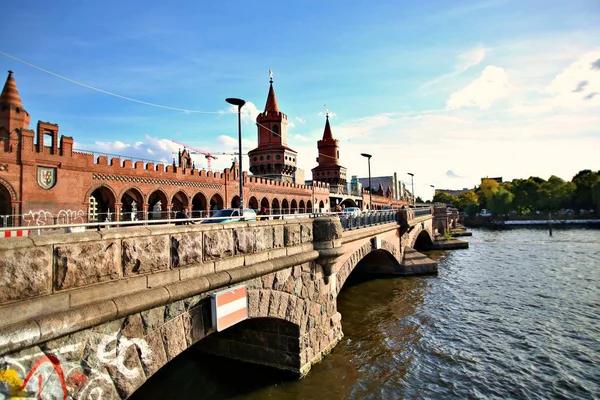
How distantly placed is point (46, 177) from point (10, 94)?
10.2m

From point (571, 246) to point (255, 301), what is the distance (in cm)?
4612

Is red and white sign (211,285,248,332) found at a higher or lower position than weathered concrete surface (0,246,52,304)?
lower

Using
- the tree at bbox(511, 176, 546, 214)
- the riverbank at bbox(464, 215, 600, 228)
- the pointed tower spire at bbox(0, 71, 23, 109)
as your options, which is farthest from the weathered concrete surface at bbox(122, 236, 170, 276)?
the tree at bbox(511, 176, 546, 214)

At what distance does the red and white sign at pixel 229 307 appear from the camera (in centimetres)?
581

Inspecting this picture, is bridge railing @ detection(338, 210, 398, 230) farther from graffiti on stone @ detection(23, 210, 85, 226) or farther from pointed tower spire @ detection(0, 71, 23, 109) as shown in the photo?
pointed tower spire @ detection(0, 71, 23, 109)

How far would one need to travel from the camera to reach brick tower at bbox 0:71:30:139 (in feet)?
85.5

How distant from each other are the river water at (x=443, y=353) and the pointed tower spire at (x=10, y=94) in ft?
88.4

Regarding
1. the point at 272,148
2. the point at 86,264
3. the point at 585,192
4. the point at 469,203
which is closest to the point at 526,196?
the point at 585,192

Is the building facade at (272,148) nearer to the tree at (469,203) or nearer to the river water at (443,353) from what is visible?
the river water at (443,353)

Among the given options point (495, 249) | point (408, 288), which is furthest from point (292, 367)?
point (495, 249)

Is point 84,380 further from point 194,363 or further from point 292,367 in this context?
point 194,363

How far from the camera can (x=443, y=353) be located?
459 inches

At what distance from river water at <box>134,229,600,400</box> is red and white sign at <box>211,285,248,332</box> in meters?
3.38

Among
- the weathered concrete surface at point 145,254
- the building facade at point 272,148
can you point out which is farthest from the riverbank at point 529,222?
the weathered concrete surface at point 145,254
